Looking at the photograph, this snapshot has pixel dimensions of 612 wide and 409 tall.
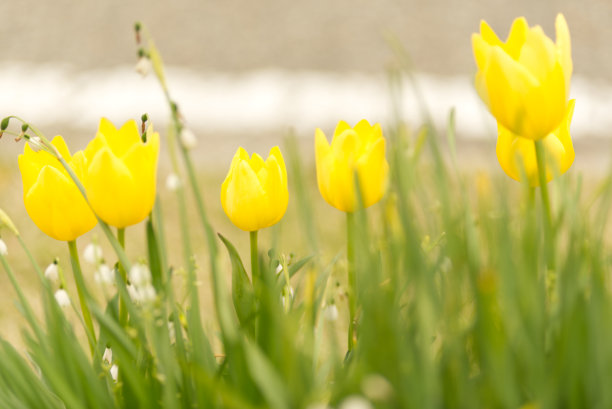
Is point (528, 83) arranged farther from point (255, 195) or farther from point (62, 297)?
point (62, 297)

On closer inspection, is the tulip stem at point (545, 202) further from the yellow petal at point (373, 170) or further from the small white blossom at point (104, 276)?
the small white blossom at point (104, 276)

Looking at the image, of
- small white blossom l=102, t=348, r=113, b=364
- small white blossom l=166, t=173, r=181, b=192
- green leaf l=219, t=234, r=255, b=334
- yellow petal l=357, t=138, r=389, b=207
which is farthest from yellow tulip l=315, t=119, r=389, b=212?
small white blossom l=102, t=348, r=113, b=364

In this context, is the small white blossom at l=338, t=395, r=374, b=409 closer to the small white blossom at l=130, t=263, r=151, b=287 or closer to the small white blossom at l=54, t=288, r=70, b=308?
the small white blossom at l=130, t=263, r=151, b=287

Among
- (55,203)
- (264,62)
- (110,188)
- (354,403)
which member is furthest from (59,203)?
(264,62)

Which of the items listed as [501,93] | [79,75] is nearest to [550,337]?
[501,93]

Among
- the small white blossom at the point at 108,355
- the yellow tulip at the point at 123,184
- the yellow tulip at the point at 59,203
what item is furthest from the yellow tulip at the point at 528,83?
the small white blossom at the point at 108,355

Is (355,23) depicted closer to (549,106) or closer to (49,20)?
(49,20)

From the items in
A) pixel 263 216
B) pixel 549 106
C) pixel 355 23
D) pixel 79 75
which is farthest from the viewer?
pixel 355 23
